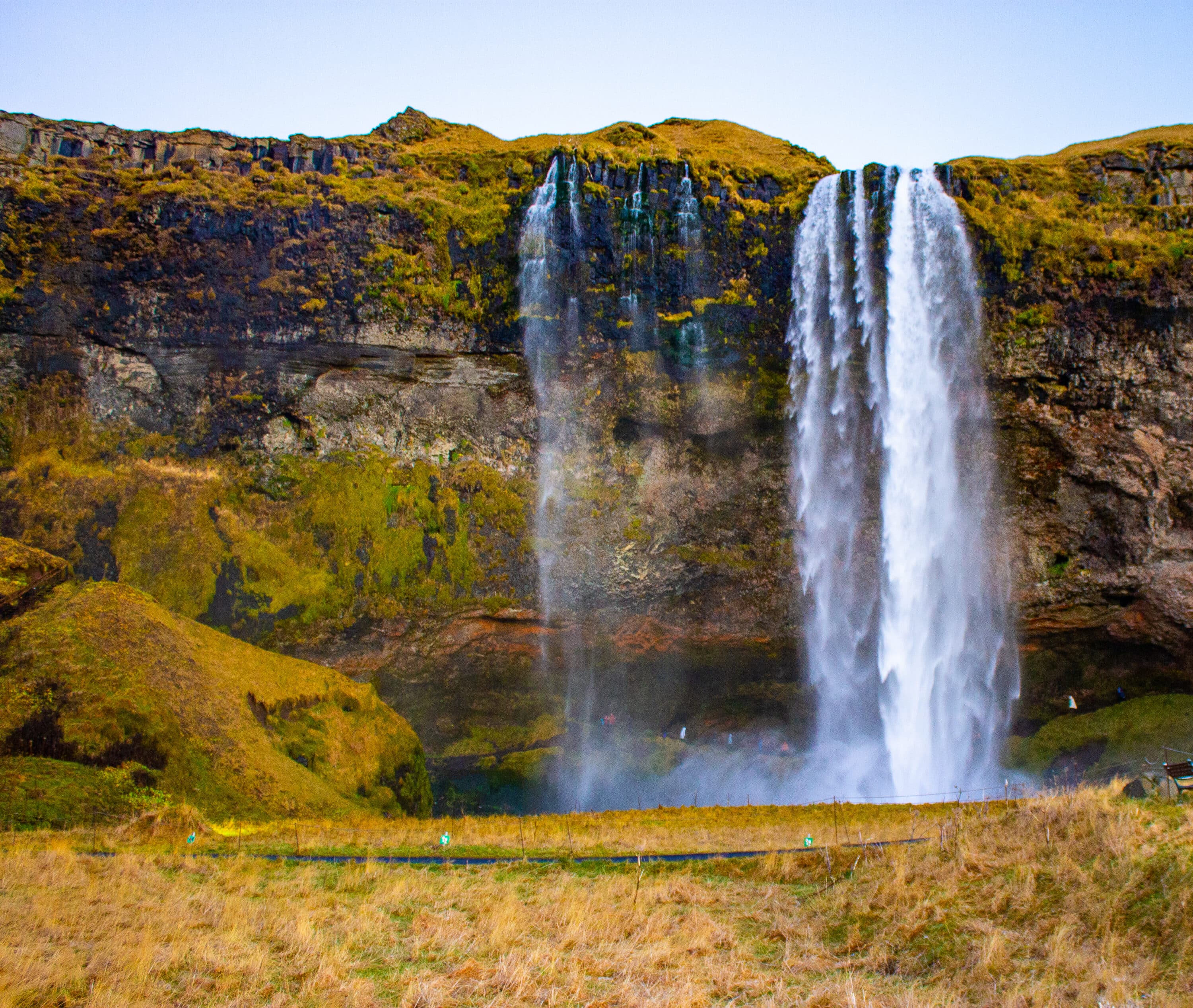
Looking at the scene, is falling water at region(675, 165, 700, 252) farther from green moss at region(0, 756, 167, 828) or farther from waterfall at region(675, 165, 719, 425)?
green moss at region(0, 756, 167, 828)

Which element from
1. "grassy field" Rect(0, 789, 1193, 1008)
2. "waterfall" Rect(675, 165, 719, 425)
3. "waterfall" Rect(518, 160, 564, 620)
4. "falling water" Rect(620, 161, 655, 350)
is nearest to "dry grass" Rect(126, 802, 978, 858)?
"grassy field" Rect(0, 789, 1193, 1008)

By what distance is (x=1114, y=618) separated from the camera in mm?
33750

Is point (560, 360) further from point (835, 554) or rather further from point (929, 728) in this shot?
point (929, 728)

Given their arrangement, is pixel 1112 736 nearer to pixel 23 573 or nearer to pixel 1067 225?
pixel 1067 225

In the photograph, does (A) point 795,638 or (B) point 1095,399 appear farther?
(A) point 795,638

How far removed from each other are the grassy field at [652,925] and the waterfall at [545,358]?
19.4 metres

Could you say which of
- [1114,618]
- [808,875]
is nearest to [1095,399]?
[1114,618]

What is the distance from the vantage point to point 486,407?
36.4 metres

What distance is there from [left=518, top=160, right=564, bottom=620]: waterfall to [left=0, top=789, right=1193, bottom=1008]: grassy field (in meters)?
19.4

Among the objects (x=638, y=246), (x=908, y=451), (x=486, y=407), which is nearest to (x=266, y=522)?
(x=486, y=407)

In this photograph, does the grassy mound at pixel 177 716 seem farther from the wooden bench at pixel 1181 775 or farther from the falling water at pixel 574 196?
the wooden bench at pixel 1181 775

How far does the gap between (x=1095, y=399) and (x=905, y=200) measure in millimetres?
10219

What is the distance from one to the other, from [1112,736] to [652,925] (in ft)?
97.1

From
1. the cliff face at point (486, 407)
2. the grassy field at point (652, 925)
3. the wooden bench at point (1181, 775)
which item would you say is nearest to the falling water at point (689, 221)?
the cliff face at point (486, 407)
